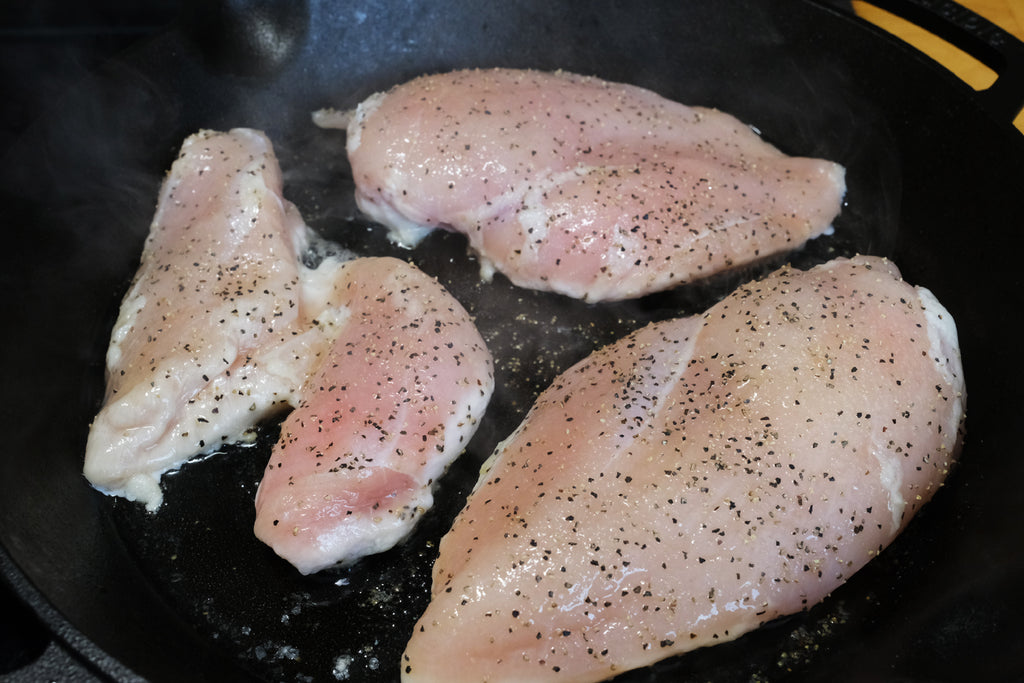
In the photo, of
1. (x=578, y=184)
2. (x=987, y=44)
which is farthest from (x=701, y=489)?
(x=987, y=44)

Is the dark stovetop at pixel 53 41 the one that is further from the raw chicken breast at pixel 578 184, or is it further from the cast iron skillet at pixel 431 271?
the raw chicken breast at pixel 578 184


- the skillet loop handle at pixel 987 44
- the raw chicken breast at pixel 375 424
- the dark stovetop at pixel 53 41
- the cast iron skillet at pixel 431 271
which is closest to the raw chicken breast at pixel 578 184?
the cast iron skillet at pixel 431 271

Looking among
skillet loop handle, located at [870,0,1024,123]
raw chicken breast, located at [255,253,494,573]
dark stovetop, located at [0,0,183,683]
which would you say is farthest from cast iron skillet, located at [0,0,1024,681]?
dark stovetop, located at [0,0,183,683]

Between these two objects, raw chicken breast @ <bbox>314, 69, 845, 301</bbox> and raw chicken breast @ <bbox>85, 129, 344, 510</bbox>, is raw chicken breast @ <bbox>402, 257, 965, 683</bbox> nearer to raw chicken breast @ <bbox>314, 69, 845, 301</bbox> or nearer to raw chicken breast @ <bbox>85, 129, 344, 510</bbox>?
raw chicken breast @ <bbox>314, 69, 845, 301</bbox>

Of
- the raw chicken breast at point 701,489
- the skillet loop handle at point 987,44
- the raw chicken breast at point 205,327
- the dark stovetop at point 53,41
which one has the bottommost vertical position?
the dark stovetop at point 53,41

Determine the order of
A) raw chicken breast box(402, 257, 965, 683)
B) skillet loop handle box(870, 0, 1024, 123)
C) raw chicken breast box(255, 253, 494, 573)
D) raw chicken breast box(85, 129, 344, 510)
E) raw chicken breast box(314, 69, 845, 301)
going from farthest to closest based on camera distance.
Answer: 1. raw chicken breast box(314, 69, 845, 301)
2. skillet loop handle box(870, 0, 1024, 123)
3. raw chicken breast box(85, 129, 344, 510)
4. raw chicken breast box(255, 253, 494, 573)
5. raw chicken breast box(402, 257, 965, 683)

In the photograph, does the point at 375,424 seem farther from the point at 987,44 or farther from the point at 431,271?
the point at 987,44

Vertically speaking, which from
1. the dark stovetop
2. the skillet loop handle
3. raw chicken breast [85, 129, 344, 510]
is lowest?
the dark stovetop

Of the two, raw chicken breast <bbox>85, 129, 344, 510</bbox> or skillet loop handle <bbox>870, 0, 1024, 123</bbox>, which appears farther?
skillet loop handle <bbox>870, 0, 1024, 123</bbox>
